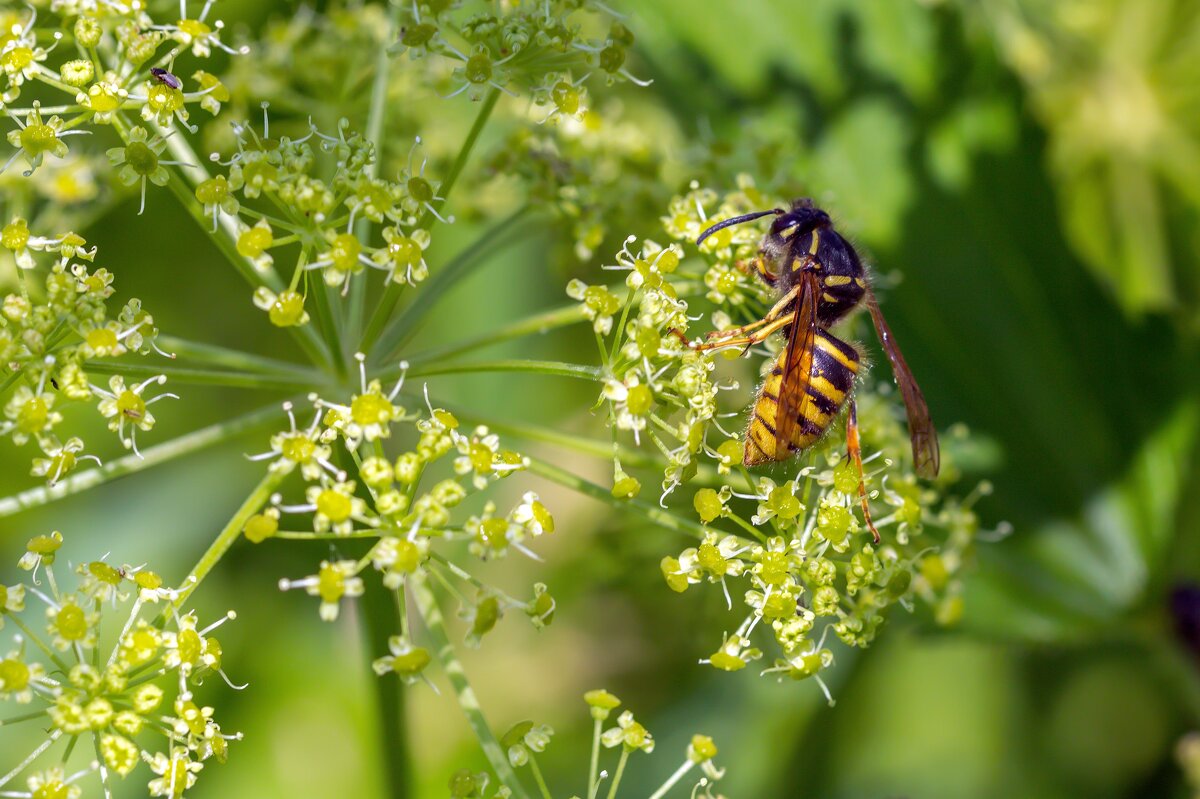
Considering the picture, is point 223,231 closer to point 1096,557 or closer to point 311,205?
point 311,205

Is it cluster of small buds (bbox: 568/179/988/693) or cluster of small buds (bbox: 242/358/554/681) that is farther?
cluster of small buds (bbox: 568/179/988/693)

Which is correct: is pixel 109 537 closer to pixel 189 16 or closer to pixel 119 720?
pixel 189 16

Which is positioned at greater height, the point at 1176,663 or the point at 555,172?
the point at 555,172

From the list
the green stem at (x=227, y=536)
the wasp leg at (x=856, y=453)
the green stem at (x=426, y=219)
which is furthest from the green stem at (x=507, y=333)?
the wasp leg at (x=856, y=453)

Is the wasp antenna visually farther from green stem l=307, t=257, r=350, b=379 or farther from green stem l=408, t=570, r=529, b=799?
green stem l=408, t=570, r=529, b=799

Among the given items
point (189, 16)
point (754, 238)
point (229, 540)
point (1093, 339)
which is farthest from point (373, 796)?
point (1093, 339)

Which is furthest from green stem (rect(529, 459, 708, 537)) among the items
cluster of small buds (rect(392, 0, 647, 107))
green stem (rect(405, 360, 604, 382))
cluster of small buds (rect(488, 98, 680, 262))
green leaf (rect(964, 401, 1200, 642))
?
green leaf (rect(964, 401, 1200, 642))

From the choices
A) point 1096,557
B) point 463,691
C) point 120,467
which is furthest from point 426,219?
point 1096,557

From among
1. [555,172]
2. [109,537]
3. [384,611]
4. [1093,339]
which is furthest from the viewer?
[109,537]
